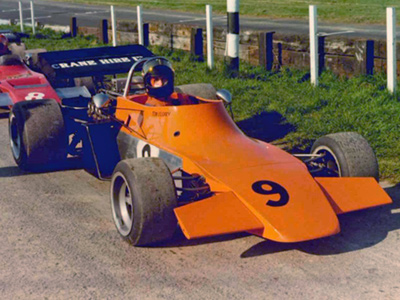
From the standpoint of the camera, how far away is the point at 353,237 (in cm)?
659

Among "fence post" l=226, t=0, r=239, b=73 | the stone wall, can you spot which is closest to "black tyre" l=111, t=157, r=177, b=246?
the stone wall

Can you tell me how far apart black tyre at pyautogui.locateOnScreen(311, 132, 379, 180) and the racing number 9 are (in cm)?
98

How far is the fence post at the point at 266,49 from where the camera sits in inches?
539

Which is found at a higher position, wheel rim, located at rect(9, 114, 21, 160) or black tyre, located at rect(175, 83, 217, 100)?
black tyre, located at rect(175, 83, 217, 100)

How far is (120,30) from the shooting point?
18.9m

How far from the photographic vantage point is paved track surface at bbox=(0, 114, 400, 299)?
5582 mm

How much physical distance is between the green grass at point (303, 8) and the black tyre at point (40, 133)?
15761 millimetres

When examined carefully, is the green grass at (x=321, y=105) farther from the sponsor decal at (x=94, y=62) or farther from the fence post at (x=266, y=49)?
the sponsor decal at (x=94, y=62)

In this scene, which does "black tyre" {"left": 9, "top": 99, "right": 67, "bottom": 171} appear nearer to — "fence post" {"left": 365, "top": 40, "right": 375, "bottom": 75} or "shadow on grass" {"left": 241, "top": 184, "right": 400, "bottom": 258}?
"shadow on grass" {"left": 241, "top": 184, "right": 400, "bottom": 258}

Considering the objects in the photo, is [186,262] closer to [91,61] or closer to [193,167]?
[193,167]

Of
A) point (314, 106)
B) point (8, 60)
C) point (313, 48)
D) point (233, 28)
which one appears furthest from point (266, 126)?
point (8, 60)

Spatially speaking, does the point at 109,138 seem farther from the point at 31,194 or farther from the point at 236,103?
the point at 236,103

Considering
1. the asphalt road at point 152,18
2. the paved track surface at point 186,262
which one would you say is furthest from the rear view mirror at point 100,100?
the asphalt road at point 152,18

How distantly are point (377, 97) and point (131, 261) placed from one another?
5883 mm
